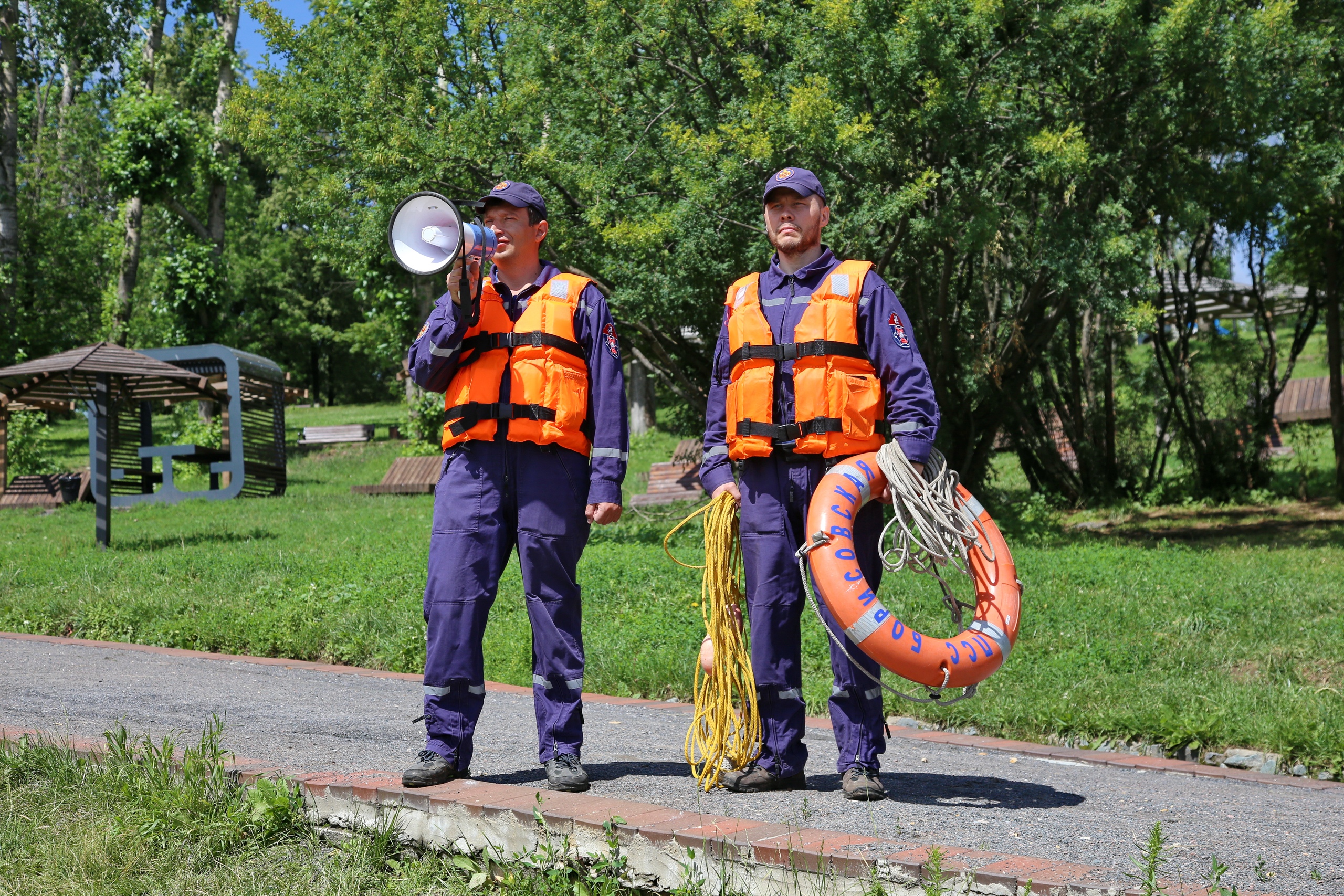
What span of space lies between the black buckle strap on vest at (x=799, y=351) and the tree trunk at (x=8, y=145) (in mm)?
20572

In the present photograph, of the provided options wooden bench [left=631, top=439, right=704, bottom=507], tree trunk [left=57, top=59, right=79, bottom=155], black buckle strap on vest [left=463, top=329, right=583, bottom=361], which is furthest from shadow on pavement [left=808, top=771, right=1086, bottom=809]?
tree trunk [left=57, top=59, right=79, bottom=155]

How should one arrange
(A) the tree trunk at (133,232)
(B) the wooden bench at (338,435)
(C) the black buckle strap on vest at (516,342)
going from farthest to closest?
(B) the wooden bench at (338,435)
(A) the tree trunk at (133,232)
(C) the black buckle strap on vest at (516,342)

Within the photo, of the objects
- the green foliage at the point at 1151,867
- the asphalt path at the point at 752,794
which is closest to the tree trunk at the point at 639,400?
the asphalt path at the point at 752,794

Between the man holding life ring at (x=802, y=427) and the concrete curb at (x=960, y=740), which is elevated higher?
the man holding life ring at (x=802, y=427)

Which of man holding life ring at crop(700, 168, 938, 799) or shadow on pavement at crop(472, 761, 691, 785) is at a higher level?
man holding life ring at crop(700, 168, 938, 799)

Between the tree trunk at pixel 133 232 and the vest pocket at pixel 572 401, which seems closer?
the vest pocket at pixel 572 401

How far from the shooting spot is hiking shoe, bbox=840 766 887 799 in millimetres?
4168

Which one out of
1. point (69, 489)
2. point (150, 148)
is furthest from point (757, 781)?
point (150, 148)

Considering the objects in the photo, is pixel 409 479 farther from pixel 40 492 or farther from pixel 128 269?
pixel 128 269

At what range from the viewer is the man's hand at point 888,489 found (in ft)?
14.3

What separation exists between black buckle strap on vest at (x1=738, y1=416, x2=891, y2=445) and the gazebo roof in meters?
10.5

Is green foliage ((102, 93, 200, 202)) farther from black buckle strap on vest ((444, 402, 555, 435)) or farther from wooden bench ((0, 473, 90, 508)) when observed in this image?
black buckle strap on vest ((444, 402, 555, 435))

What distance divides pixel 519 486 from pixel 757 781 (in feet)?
4.38

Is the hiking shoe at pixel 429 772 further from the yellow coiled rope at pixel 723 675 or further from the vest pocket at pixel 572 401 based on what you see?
the vest pocket at pixel 572 401
